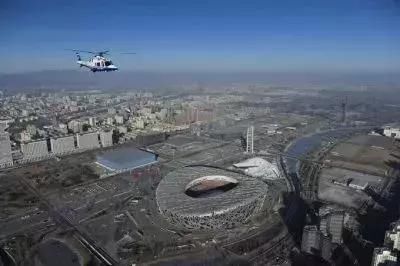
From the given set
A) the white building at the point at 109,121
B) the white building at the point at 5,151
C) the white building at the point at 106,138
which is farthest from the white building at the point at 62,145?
the white building at the point at 109,121

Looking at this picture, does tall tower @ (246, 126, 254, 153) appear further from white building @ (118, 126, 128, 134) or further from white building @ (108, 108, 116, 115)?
white building @ (108, 108, 116, 115)

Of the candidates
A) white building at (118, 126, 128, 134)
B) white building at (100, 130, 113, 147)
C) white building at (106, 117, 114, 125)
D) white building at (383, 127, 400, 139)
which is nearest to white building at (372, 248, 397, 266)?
white building at (383, 127, 400, 139)

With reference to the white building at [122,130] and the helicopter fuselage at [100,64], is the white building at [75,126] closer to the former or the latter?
the white building at [122,130]

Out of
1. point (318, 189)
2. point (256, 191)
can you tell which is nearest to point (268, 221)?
point (256, 191)

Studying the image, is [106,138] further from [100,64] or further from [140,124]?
[100,64]

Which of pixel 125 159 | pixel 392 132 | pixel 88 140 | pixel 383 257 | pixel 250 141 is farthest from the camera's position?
pixel 392 132

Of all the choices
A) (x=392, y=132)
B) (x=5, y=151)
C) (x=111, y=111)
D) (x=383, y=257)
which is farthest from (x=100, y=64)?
(x=111, y=111)
